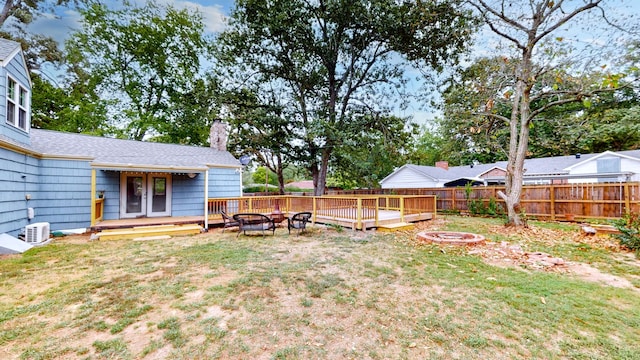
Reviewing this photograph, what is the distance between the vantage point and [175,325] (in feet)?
9.66

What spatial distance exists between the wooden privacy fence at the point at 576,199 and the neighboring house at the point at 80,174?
43.5 feet

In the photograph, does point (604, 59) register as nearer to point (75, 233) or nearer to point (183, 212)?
point (183, 212)

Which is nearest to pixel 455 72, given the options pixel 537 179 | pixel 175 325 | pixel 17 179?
pixel 537 179

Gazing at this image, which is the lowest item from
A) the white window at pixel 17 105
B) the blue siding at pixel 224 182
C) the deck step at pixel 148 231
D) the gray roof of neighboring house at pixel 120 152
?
the deck step at pixel 148 231

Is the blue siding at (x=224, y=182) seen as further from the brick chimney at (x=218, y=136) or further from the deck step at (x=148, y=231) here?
the deck step at (x=148, y=231)

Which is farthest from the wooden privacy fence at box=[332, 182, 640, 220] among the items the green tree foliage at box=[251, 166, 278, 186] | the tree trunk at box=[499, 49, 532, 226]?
the green tree foliage at box=[251, 166, 278, 186]

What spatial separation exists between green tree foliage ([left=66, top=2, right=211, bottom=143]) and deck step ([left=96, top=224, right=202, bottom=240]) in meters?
11.0

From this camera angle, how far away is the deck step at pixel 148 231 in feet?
25.8

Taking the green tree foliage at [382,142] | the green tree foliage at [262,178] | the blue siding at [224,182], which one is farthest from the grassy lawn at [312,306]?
the green tree foliage at [262,178]

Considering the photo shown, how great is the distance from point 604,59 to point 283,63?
42.7 feet

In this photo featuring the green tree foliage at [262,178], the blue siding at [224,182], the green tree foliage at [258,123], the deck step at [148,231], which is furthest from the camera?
the green tree foliage at [262,178]

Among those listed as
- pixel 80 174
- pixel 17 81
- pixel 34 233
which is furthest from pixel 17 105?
pixel 34 233

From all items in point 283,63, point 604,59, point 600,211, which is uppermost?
point 283,63

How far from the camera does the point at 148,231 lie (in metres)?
8.35
